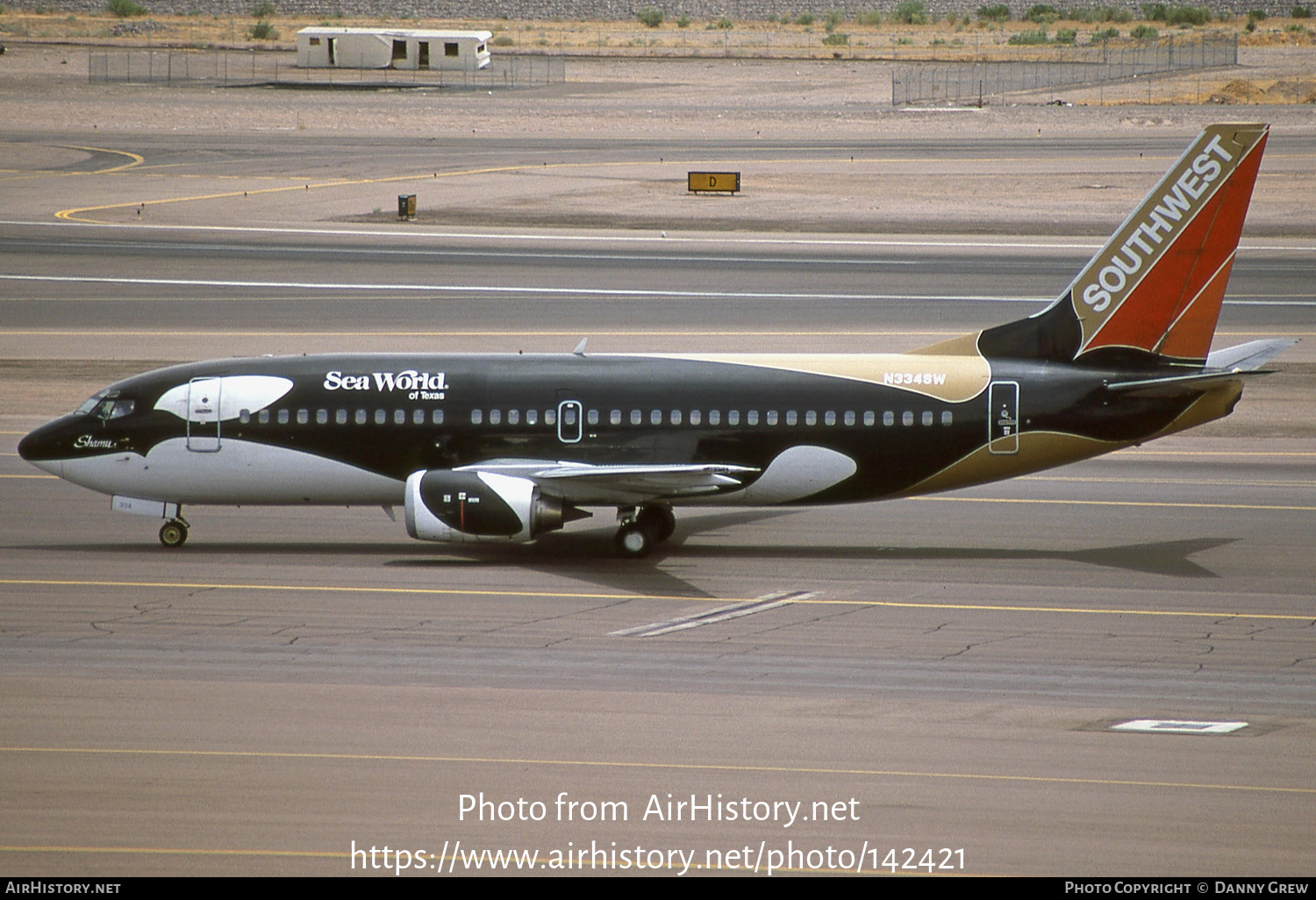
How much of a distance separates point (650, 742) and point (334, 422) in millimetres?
13271

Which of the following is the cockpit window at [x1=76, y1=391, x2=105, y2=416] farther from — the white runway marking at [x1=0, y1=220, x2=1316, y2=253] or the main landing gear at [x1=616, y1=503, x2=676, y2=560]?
the white runway marking at [x1=0, y1=220, x2=1316, y2=253]

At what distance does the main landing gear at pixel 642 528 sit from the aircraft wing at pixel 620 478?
634mm

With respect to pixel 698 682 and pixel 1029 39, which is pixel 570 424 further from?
pixel 1029 39

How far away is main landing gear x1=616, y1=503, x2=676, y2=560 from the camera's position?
1208 inches

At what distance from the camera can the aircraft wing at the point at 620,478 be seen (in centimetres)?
2928

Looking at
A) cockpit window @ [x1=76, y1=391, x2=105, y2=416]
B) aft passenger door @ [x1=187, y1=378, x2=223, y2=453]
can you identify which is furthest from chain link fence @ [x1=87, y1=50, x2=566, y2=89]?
aft passenger door @ [x1=187, y1=378, x2=223, y2=453]

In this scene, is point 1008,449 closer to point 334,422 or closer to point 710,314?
point 334,422

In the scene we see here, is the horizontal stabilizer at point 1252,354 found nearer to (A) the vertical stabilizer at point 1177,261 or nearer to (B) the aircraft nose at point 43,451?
(A) the vertical stabilizer at point 1177,261

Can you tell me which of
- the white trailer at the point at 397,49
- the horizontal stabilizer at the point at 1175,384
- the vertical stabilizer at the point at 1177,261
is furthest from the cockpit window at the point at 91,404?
the white trailer at the point at 397,49

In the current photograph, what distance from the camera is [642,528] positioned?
101 ft

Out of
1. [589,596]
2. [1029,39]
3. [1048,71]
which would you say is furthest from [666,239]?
[1029,39]

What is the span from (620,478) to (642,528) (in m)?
1.80

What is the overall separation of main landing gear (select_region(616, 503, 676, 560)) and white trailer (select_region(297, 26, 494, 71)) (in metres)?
121

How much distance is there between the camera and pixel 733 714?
21531 mm
